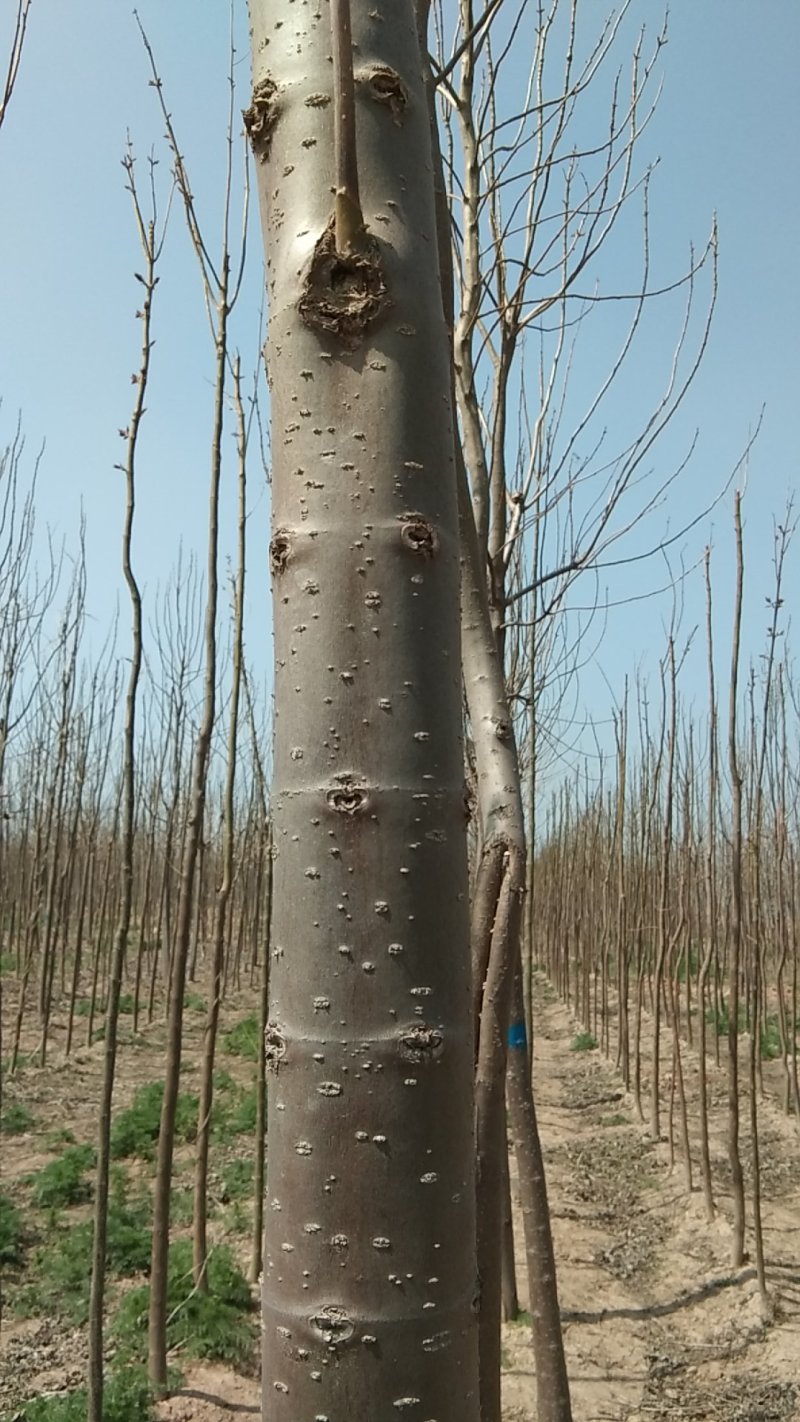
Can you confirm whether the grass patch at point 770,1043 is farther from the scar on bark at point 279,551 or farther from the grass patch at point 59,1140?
the scar on bark at point 279,551

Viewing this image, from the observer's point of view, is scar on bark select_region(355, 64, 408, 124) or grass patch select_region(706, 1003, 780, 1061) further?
grass patch select_region(706, 1003, 780, 1061)

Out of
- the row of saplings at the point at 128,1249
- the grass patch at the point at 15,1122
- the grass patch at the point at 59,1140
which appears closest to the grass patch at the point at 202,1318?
the row of saplings at the point at 128,1249

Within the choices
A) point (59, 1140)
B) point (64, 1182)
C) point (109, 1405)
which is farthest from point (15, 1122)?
point (109, 1405)

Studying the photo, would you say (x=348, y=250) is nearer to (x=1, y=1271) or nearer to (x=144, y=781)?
(x=1, y=1271)

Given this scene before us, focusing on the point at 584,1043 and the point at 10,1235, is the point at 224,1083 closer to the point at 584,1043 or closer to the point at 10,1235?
the point at 10,1235

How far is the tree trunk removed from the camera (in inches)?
20.7

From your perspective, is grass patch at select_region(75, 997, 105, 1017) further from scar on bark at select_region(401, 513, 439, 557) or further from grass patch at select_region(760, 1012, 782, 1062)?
scar on bark at select_region(401, 513, 439, 557)

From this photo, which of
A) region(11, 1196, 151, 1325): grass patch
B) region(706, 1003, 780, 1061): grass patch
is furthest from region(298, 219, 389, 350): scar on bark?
region(706, 1003, 780, 1061): grass patch

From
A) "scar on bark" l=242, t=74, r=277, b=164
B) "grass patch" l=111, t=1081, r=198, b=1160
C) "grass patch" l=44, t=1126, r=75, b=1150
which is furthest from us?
"grass patch" l=44, t=1126, r=75, b=1150

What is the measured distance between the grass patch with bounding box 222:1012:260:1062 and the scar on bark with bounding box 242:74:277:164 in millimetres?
8153

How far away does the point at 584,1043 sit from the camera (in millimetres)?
9414

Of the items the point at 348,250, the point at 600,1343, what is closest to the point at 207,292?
the point at 348,250

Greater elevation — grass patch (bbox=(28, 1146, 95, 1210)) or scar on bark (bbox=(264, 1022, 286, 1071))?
scar on bark (bbox=(264, 1022, 286, 1071))

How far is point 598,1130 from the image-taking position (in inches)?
276
